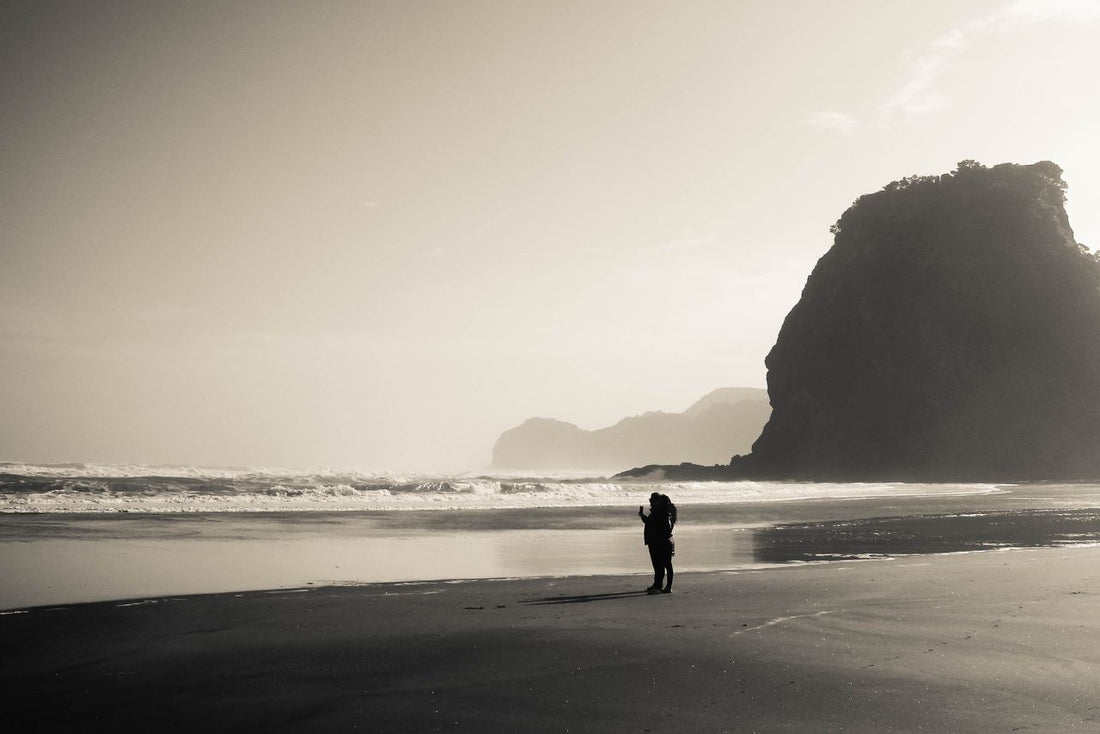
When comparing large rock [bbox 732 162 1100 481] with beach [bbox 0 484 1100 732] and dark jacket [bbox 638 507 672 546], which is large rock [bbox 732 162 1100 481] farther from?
dark jacket [bbox 638 507 672 546]

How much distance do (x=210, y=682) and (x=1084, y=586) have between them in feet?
39.7

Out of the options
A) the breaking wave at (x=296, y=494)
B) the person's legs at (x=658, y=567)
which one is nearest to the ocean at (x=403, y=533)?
the breaking wave at (x=296, y=494)

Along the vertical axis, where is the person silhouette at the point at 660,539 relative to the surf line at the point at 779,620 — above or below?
above

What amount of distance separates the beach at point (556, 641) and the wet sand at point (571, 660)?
0.03m

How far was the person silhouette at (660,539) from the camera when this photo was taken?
12773 millimetres

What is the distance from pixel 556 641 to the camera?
347 inches

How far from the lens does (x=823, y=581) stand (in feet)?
43.9

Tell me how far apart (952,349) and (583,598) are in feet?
271

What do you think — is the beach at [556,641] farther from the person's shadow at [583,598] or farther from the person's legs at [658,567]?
the person's legs at [658,567]

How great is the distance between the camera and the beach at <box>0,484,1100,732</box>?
616 cm

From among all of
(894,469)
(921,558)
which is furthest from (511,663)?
(894,469)

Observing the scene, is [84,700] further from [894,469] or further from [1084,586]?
[894,469]

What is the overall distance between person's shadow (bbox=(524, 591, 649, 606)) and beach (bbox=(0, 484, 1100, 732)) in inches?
4.7

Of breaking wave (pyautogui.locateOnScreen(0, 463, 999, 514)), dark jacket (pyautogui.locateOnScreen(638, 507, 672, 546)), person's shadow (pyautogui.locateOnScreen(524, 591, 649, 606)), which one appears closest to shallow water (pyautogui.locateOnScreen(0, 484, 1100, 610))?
dark jacket (pyautogui.locateOnScreen(638, 507, 672, 546))
